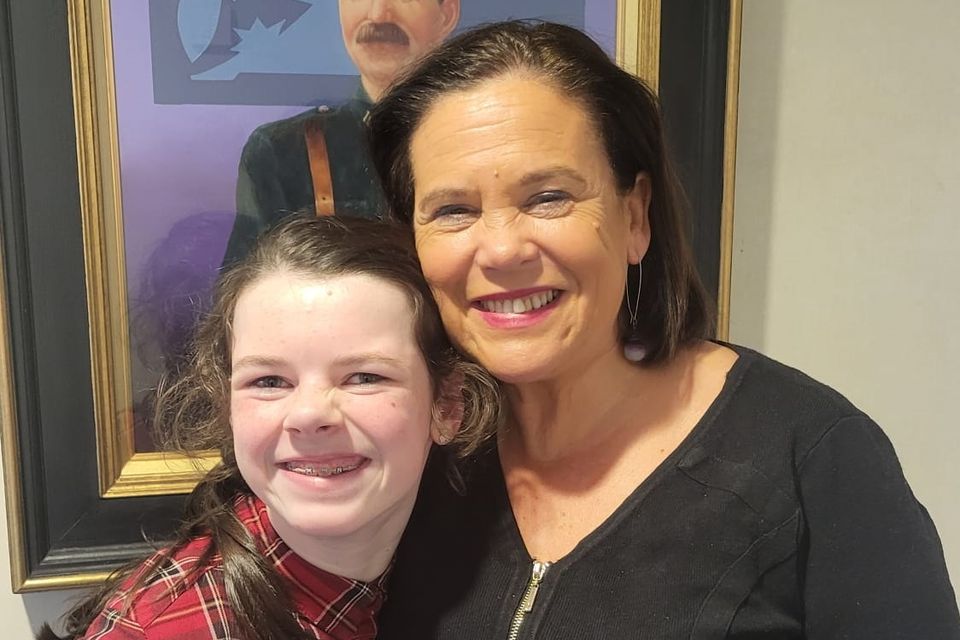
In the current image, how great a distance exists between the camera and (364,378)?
0.83 metres

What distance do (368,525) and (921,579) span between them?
2.03ft

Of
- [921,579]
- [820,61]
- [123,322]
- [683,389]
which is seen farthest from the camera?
[820,61]

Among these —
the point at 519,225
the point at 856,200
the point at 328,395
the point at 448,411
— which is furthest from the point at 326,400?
the point at 856,200

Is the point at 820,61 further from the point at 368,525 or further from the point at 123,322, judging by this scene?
the point at 123,322

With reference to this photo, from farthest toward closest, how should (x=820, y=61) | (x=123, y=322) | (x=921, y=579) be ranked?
(x=820, y=61)
(x=123, y=322)
(x=921, y=579)

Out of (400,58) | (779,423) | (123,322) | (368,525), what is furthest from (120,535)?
(779,423)

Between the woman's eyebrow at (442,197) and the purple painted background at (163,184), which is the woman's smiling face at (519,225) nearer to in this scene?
the woman's eyebrow at (442,197)

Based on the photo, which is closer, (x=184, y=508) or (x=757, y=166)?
(x=184, y=508)

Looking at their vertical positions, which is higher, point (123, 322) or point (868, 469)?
point (123, 322)

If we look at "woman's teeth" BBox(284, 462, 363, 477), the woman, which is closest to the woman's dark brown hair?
the woman

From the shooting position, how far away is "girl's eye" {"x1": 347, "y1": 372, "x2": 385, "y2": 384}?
82 centimetres

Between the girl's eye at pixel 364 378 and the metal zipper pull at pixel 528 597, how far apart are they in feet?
0.98

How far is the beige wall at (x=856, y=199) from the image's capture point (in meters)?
1.32

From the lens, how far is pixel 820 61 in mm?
1322
